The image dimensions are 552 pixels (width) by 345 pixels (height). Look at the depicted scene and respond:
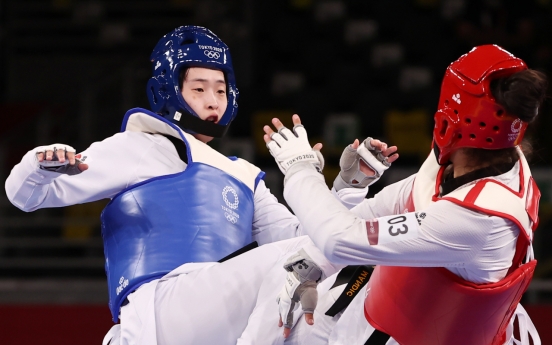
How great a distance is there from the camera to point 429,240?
2465 millimetres

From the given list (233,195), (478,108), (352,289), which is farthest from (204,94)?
(478,108)

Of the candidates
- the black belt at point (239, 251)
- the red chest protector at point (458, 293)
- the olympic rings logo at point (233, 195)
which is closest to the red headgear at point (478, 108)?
the red chest protector at point (458, 293)

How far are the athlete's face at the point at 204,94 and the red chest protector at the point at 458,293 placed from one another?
3.82 feet

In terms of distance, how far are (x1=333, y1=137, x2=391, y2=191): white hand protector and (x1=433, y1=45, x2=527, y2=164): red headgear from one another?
0.49m

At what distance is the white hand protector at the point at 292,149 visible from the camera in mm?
2783

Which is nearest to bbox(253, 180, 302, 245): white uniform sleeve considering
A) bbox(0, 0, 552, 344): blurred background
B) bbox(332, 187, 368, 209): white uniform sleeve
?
bbox(332, 187, 368, 209): white uniform sleeve

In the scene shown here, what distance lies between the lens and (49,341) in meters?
5.27

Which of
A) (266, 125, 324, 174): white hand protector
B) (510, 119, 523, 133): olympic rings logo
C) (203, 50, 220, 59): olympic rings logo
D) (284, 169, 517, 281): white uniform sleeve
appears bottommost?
(284, 169, 517, 281): white uniform sleeve

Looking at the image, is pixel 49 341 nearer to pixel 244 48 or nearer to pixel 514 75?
pixel 514 75

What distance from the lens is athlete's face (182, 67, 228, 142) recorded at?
359cm

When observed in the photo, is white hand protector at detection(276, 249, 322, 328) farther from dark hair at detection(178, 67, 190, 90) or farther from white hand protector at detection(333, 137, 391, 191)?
dark hair at detection(178, 67, 190, 90)

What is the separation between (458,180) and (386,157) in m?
0.58

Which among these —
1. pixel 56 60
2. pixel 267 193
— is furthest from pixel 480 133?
pixel 56 60

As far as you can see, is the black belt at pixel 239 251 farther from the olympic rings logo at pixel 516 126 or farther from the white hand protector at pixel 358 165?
the olympic rings logo at pixel 516 126
